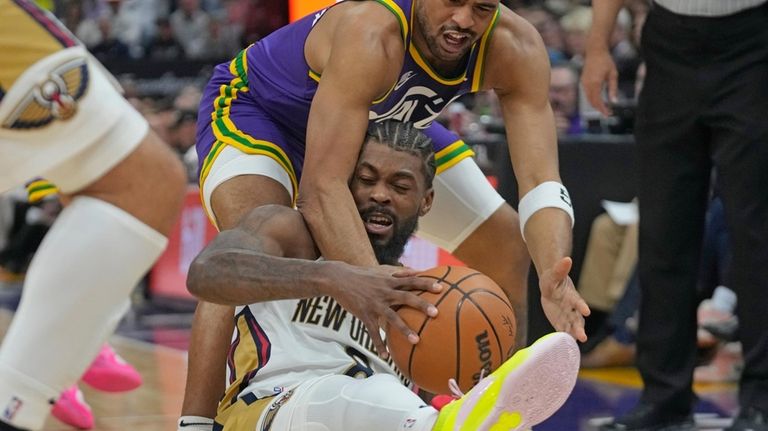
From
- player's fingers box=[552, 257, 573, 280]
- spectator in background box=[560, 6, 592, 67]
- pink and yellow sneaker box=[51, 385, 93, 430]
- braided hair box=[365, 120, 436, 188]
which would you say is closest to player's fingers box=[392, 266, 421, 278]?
player's fingers box=[552, 257, 573, 280]

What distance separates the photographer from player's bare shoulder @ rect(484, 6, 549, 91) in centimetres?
404

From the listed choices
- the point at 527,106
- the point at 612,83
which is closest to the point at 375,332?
the point at 527,106

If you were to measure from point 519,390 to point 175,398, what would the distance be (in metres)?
3.21

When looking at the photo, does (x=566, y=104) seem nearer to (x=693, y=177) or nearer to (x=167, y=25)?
(x=693, y=177)

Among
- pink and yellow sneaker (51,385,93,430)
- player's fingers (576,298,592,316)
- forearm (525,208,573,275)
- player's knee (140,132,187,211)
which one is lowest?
pink and yellow sneaker (51,385,93,430)

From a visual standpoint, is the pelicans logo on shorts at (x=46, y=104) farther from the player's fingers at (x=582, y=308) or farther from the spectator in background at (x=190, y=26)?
the spectator in background at (x=190, y=26)

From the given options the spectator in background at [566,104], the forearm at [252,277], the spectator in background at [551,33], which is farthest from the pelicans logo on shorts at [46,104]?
the spectator in background at [551,33]

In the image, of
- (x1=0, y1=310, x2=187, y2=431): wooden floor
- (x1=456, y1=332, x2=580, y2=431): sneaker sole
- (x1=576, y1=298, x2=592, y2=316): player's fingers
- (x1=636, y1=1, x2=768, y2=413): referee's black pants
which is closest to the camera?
(x1=456, y1=332, x2=580, y2=431): sneaker sole

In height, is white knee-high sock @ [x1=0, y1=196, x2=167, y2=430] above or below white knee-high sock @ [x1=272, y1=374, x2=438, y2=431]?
above

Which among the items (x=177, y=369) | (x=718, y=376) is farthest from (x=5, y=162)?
(x=718, y=376)

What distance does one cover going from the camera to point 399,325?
9.98 feet

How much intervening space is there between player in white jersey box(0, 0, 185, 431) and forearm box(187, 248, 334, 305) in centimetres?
46

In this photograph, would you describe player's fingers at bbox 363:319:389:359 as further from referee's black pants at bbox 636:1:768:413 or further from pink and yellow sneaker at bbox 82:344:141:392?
pink and yellow sneaker at bbox 82:344:141:392

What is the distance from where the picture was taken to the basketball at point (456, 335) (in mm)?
3080
